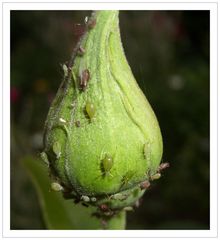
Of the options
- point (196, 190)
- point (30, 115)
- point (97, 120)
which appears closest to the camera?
point (97, 120)

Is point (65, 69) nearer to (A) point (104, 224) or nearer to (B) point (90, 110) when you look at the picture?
(B) point (90, 110)

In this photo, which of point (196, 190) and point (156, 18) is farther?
point (156, 18)

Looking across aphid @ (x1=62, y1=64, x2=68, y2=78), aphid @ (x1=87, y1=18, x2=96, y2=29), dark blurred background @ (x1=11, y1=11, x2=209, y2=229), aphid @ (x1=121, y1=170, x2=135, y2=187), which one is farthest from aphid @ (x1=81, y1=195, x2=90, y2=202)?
dark blurred background @ (x1=11, y1=11, x2=209, y2=229)

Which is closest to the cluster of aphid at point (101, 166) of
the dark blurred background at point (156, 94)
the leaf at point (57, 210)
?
the leaf at point (57, 210)

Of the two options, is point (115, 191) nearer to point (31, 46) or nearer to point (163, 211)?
point (163, 211)

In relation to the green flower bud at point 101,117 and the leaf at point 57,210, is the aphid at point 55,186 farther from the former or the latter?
the leaf at point 57,210

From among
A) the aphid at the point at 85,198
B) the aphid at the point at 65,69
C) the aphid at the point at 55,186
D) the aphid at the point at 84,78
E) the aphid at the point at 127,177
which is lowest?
the aphid at the point at 85,198

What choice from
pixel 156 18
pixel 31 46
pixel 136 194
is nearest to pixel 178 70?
pixel 156 18
